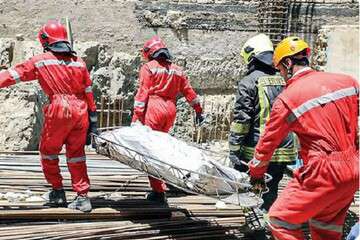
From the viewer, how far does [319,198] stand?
341cm

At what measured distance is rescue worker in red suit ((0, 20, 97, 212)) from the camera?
14.9 feet

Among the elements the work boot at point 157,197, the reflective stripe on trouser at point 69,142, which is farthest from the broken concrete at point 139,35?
the reflective stripe on trouser at point 69,142

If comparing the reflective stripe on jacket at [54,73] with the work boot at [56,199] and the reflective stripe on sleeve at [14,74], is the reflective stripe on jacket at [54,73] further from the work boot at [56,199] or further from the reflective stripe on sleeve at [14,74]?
the work boot at [56,199]

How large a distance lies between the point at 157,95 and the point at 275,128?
2.48 meters

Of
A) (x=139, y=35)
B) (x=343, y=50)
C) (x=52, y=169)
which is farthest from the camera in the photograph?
(x=139, y=35)

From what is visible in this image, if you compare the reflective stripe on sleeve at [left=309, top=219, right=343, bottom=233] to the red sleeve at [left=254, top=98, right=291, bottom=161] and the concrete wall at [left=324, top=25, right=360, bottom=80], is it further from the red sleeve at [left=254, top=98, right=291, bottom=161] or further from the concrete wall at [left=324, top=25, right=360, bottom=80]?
the concrete wall at [left=324, top=25, right=360, bottom=80]

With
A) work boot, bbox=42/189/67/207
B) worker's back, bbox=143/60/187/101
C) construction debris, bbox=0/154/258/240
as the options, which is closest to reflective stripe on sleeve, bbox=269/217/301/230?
construction debris, bbox=0/154/258/240

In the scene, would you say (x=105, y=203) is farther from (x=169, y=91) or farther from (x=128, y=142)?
(x=169, y=91)

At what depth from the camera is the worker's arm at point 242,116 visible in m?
4.61

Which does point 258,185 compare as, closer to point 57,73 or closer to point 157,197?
point 157,197

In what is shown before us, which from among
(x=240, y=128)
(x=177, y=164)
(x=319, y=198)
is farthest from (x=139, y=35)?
(x=319, y=198)

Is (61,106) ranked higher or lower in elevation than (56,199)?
higher

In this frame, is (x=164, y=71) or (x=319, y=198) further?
(x=164, y=71)

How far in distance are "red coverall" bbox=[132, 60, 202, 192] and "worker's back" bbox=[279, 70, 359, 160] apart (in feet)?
8.02
